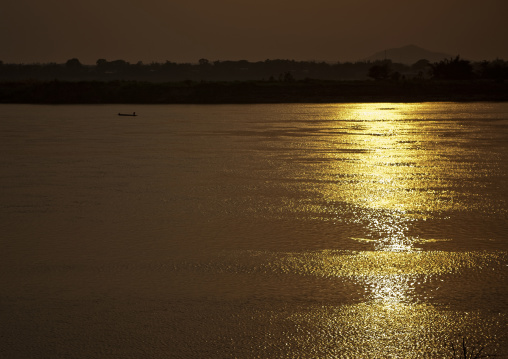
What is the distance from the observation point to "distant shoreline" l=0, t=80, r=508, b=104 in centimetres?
6256

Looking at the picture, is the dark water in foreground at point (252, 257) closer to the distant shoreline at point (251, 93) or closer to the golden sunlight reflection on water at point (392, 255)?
the golden sunlight reflection on water at point (392, 255)

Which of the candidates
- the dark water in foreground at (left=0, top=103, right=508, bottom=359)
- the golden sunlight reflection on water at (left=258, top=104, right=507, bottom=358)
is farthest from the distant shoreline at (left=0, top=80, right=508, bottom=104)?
the dark water in foreground at (left=0, top=103, right=508, bottom=359)

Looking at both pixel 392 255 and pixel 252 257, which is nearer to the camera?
pixel 392 255

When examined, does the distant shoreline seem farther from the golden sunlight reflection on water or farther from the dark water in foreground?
the dark water in foreground

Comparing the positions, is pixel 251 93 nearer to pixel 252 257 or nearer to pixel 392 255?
pixel 252 257

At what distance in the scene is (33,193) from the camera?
14180 millimetres

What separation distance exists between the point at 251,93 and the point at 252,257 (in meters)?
55.4

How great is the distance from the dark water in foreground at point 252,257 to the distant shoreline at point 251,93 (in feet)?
144

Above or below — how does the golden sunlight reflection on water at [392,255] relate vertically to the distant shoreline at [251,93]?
below

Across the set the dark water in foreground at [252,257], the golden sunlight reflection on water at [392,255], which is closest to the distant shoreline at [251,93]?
the golden sunlight reflection on water at [392,255]

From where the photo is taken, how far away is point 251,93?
6391 cm

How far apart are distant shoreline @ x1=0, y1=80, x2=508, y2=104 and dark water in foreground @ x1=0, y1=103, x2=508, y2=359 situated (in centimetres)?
4382

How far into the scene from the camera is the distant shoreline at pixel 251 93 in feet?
205

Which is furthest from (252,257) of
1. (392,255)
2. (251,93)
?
(251,93)
